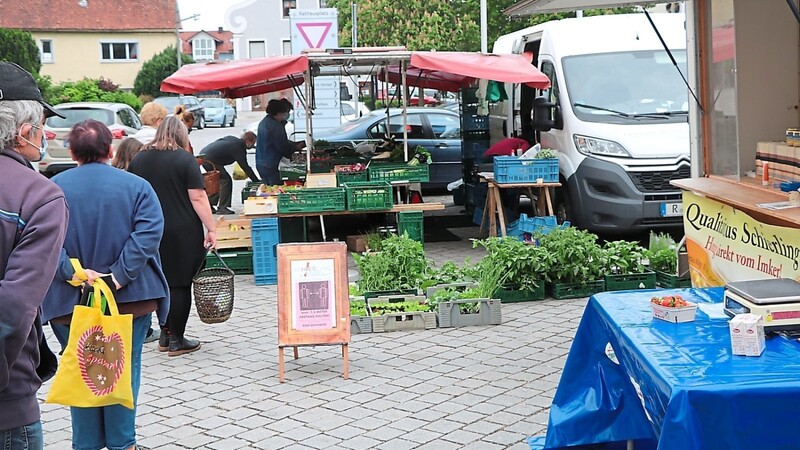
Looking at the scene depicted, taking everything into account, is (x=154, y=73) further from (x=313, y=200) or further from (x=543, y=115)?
(x=313, y=200)

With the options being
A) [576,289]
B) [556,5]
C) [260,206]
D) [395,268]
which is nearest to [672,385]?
[556,5]

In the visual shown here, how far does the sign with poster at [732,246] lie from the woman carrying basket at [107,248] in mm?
3489

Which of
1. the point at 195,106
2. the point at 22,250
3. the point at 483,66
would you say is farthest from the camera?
the point at 195,106

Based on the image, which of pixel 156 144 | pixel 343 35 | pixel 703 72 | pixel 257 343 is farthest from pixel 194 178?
pixel 343 35

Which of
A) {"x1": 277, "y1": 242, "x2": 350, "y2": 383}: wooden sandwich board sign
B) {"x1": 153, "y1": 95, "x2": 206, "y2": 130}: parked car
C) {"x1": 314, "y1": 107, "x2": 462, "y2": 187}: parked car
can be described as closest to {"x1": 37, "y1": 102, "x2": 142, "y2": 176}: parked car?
{"x1": 314, "y1": 107, "x2": 462, "y2": 187}: parked car

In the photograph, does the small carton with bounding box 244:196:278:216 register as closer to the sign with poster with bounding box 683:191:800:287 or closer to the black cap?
the sign with poster with bounding box 683:191:800:287

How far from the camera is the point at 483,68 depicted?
11148 millimetres

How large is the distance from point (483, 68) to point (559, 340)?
4.28 meters

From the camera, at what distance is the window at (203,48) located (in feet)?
306

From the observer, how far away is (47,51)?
6003cm

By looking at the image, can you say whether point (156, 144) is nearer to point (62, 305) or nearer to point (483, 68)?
point (62, 305)

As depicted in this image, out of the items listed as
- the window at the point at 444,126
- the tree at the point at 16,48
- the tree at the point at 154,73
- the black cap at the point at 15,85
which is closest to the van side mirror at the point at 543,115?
the window at the point at 444,126

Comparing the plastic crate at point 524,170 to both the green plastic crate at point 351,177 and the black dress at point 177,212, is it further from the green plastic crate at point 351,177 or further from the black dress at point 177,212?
the black dress at point 177,212

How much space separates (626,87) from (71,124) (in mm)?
14408
